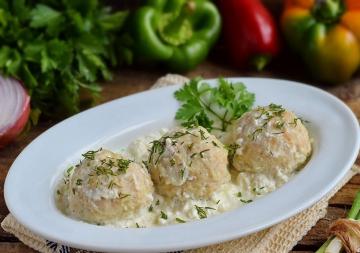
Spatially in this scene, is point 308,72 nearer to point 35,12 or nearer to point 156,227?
point 35,12

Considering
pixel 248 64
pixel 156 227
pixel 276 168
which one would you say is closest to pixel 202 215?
pixel 156 227

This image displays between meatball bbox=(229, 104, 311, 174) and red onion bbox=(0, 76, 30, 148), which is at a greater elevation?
meatball bbox=(229, 104, 311, 174)

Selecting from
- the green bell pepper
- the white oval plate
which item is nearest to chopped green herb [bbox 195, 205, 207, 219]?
the white oval plate

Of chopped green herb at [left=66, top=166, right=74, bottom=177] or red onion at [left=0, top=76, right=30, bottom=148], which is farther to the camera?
red onion at [left=0, top=76, right=30, bottom=148]

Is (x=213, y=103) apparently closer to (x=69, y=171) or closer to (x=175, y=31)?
(x=69, y=171)

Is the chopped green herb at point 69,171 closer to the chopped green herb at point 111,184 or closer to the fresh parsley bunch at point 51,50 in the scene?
the chopped green herb at point 111,184

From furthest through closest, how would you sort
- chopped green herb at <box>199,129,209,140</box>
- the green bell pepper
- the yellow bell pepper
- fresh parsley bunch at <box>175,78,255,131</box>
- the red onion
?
the green bell pepper, the yellow bell pepper, the red onion, fresh parsley bunch at <box>175,78,255,131</box>, chopped green herb at <box>199,129,209,140</box>

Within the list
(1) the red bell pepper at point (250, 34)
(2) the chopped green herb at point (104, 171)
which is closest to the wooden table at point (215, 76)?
(1) the red bell pepper at point (250, 34)

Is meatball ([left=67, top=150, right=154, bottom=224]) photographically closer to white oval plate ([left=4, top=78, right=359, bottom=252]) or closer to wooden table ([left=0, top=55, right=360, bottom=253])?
white oval plate ([left=4, top=78, right=359, bottom=252])
